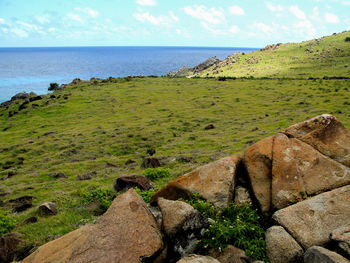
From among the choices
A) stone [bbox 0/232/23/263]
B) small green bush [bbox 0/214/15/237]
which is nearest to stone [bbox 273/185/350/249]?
stone [bbox 0/232/23/263]

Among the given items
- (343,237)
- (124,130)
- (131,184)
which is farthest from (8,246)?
(124,130)

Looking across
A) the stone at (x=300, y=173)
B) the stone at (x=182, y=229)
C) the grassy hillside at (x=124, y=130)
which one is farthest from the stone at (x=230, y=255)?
the grassy hillside at (x=124, y=130)

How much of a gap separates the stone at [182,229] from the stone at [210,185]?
1.60m

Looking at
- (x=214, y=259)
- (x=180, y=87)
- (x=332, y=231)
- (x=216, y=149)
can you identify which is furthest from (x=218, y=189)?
(x=180, y=87)

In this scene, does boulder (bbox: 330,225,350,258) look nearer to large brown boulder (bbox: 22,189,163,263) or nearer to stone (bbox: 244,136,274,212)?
stone (bbox: 244,136,274,212)

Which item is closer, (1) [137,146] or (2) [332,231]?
(2) [332,231]

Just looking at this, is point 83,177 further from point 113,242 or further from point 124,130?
point 124,130

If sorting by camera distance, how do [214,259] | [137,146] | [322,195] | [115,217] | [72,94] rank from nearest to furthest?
[214,259], [115,217], [322,195], [137,146], [72,94]

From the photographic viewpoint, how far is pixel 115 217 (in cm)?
801

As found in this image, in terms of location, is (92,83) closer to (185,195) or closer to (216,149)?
(216,149)

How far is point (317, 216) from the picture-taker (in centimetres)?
812

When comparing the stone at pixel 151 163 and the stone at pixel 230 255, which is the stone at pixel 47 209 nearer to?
the stone at pixel 151 163

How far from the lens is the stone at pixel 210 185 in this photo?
388 inches

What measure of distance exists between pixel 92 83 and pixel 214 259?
63903 millimetres
